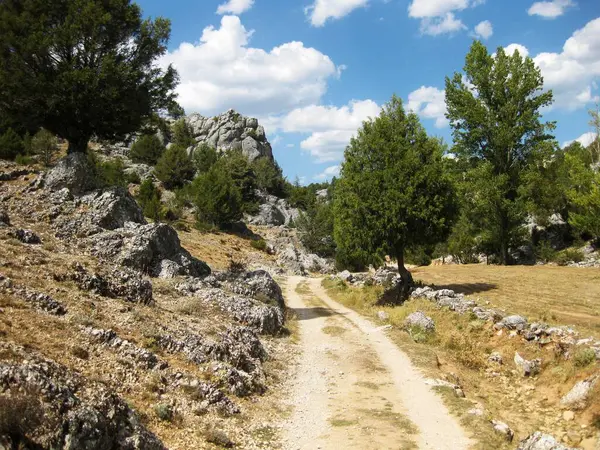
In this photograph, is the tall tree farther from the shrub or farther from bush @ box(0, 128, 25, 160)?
bush @ box(0, 128, 25, 160)

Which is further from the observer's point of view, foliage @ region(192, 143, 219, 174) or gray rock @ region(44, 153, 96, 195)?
foliage @ region(192, 143, 219, 174)

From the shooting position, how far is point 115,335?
42.0ft

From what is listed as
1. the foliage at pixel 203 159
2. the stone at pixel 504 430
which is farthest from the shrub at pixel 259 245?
the stone at pixel 504 430

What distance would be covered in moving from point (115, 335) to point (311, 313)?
56.4 feet

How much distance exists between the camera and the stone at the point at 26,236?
1922cm

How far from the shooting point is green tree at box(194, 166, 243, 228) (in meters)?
66.6

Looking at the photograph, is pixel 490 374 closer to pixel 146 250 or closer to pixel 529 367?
pixel 529 367

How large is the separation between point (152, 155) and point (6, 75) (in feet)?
241

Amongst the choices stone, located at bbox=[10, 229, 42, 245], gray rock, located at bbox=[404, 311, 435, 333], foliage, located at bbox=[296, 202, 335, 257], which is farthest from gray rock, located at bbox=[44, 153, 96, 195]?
foliage, located at bbox=[296, 202, 335, 257]

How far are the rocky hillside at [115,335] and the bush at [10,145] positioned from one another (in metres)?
31.9

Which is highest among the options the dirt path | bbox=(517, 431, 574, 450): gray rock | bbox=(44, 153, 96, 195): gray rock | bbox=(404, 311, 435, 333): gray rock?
bbox=(44, 153, 96, 195): gray rock

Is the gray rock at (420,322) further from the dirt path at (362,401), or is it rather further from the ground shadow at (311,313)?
the ground shadow at (311,313)

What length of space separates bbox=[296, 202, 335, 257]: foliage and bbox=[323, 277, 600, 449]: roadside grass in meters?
50.0

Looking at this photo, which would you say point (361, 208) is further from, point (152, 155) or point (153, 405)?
point (152, 155)
